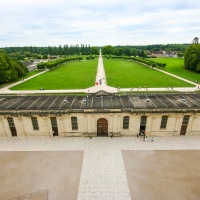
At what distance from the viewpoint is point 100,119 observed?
29844 mm

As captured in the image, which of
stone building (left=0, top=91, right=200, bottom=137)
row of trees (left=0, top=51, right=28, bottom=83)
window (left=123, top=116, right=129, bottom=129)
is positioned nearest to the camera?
stone building (left=0, top=91, right=200, bottom=137)

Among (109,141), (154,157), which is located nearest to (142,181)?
(154,157)

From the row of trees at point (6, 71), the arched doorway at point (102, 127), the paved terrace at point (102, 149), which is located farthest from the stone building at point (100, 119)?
the row of trees at point (6, 71)

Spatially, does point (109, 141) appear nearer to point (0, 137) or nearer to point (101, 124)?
point (101, 124)

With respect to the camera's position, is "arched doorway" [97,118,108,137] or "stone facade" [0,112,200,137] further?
"arched doorway" [97,118,108,137]

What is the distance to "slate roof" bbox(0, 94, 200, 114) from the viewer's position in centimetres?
2957

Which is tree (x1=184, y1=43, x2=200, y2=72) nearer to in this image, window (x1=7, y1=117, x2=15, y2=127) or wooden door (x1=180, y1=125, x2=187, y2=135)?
wooden door (x1=180, y1=125, x2=187, y2=135)

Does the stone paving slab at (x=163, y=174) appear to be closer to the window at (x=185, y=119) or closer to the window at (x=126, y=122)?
the window at (x=126, y=122)

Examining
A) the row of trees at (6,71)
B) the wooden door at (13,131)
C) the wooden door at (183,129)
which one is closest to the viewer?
the wooden door at (183,129)

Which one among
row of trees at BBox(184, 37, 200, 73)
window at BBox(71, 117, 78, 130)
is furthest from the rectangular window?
row of trees at BBox(184, 37, 200, 73)

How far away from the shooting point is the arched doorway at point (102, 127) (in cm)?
2998

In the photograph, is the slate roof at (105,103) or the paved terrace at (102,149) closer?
the paved terrace at (102,149)

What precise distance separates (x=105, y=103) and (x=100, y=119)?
4.10m

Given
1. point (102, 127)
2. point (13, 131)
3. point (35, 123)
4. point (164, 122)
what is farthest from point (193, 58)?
point (13, 131)
